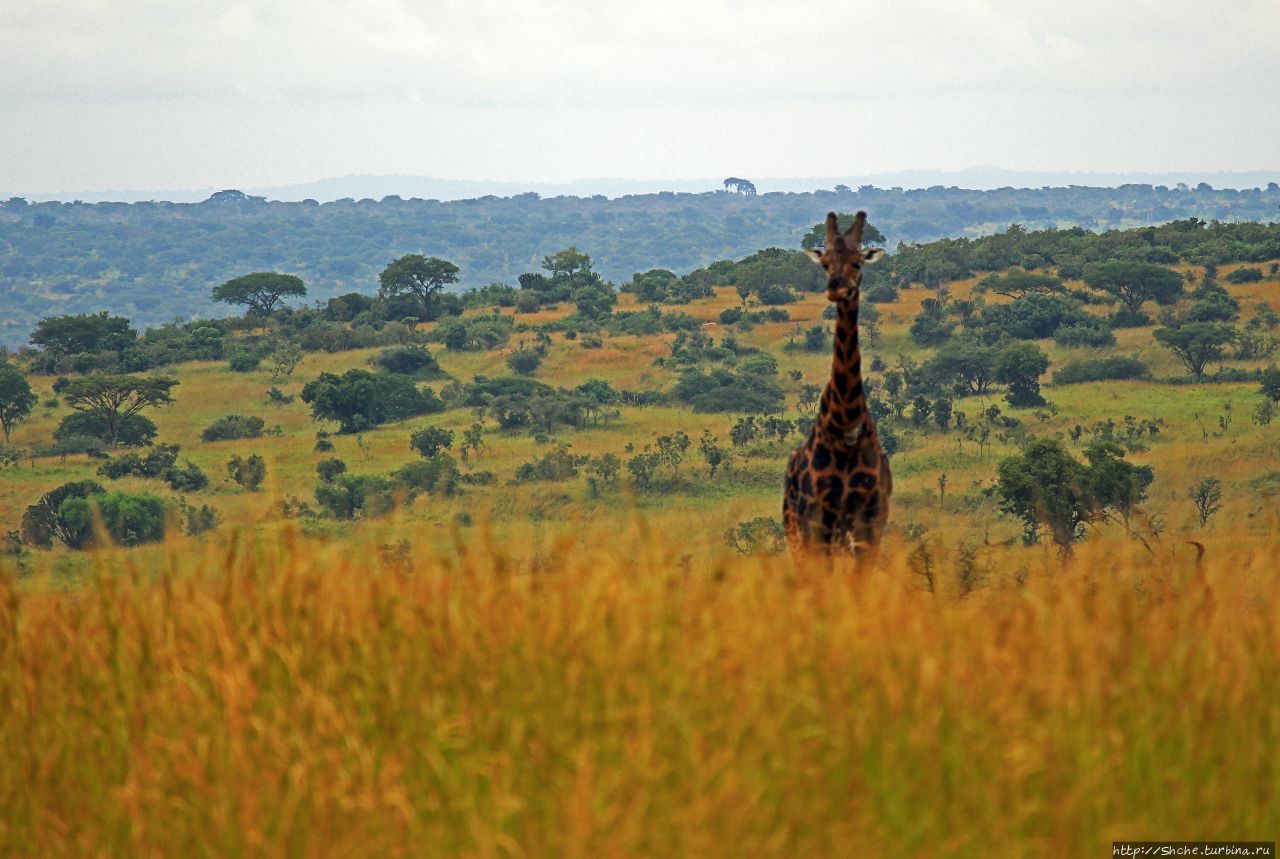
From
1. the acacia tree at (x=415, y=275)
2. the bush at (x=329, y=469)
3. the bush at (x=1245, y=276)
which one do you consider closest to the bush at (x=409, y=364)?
the bush at (x=329, y=469)

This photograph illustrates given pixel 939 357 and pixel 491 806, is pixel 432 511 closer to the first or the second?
pixel 939 357

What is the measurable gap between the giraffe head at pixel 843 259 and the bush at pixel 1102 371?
44844mm

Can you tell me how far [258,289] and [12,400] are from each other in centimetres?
4056

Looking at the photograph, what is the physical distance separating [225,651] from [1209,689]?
348cm

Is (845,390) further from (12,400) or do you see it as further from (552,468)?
(12,400)

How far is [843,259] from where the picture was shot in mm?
8930

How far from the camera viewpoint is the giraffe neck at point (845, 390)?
933 cm

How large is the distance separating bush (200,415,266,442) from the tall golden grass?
153 feet

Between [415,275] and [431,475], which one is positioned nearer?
[431,475]

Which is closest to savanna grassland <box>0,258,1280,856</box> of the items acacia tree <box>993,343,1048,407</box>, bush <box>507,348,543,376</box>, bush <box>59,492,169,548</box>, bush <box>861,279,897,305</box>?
bush <box>59,492,169,548</box>

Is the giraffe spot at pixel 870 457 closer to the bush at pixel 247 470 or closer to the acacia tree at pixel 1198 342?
the bush at pixel 247 470

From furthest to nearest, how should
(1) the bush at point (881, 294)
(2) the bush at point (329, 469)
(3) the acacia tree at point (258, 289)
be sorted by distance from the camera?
(3) the acacia tree at point (258, 289), (1) the bush at point (881, 294), (2) the bush at point (329, 469)

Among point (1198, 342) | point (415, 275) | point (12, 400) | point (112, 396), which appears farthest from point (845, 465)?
point (415, 275)

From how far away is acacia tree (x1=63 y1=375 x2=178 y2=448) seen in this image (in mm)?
51438
